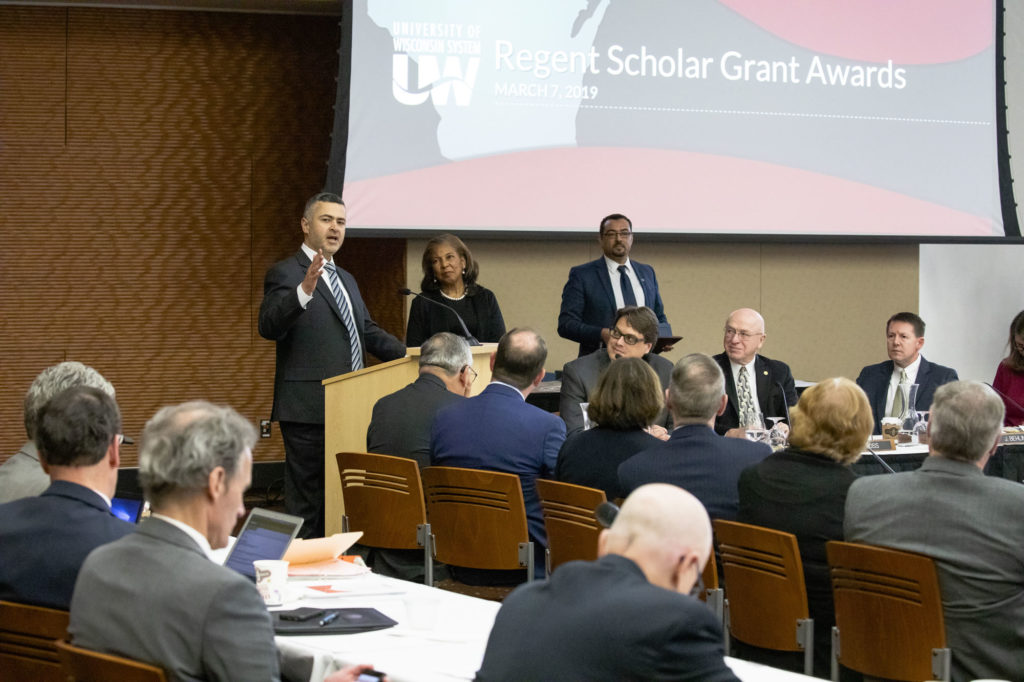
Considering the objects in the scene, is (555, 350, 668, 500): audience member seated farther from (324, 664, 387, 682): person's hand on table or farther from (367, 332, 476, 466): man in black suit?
(324, 664, 387, 682): person's hand on table

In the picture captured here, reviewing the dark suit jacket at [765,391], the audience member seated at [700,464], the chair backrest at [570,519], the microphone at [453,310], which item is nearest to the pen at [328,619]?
the chair backrest at [570,519]

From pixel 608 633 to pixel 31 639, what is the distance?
44.0 inches

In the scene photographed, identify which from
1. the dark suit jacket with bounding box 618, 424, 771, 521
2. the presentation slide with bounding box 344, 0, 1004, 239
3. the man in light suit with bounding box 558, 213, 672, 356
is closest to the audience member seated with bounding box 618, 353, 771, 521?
the dark suit jacket with bounding box 618, 424, 771, 521

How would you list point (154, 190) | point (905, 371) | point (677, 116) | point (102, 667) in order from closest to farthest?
point (102, 667) → point (905, 371) → point (677, 116) → point (154, 190)

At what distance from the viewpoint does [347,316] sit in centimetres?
538

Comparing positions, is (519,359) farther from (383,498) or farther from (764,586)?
(764,586)

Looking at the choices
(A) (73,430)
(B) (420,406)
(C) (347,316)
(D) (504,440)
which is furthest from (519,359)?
(A) (73,430)

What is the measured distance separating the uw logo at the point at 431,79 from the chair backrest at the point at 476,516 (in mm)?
3347

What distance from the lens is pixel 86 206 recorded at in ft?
24.3

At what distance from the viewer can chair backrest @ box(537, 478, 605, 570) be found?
3506mm

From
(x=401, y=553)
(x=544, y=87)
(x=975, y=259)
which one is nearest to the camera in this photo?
(x=401, y=553)

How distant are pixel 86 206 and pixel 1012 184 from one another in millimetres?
5971

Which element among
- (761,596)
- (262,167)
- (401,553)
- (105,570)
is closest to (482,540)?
(401,553)

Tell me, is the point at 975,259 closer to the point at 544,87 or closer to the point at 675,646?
the point at 544,87
